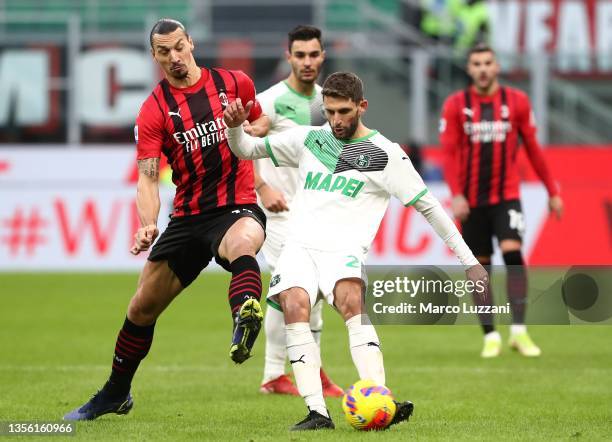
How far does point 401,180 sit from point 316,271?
0.64 metres

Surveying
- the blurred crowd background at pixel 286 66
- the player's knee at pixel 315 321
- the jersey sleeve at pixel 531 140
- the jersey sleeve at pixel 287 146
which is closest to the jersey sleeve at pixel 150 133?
the jersey sleeve at pixel 287 146

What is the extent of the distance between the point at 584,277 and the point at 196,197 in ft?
7.04

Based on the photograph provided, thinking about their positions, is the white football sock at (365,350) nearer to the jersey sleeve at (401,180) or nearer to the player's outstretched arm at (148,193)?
the jersey sleeve at (401,180)

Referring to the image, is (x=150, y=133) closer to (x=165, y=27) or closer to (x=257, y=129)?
(x=165, y=27)

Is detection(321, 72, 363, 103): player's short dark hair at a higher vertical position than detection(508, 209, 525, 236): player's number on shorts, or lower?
higher

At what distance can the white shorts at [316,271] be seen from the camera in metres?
6.74

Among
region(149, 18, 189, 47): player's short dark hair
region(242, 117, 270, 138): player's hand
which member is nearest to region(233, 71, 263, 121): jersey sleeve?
region(242, 117, 270, 138): player's hand

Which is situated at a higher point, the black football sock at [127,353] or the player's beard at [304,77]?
the player's beard at [304,77]

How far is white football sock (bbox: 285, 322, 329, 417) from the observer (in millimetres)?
6629

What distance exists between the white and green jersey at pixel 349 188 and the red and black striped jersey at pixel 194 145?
1.92 feet

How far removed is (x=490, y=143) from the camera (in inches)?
429

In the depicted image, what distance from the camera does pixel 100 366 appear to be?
998 centimetres

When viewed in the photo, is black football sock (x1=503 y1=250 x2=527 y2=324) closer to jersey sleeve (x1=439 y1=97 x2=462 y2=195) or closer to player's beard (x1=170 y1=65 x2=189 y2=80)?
jersey sleeve (x1=439 y1=97 x2=462 y2=195)

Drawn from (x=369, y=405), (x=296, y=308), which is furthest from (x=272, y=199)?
(x=369, y=405)
